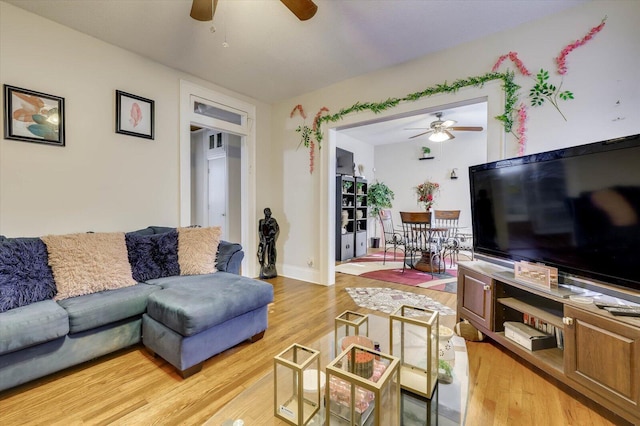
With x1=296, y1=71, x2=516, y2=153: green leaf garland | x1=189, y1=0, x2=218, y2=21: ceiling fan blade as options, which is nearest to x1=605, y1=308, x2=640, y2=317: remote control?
x1=296, y1=71, x2=516, y2=153: green leaf garland

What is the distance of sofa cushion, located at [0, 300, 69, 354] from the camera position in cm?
145

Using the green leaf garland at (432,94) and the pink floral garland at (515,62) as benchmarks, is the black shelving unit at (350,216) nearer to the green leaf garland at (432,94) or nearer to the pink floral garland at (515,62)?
the green leaf garland at (432,94)

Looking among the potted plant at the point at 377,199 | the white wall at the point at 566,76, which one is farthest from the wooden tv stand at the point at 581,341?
the potted plant at the point at 377,199

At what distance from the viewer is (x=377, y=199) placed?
23.1ft

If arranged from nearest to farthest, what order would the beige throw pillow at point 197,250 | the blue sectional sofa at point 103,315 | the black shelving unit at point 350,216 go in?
the blue sectional sofa at point 103,315 < the beige throw pillow at point 197,250 < the black shelving unit at point 350,216

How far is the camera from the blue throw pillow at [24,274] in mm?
1701

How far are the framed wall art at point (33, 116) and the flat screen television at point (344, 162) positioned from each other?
415cm

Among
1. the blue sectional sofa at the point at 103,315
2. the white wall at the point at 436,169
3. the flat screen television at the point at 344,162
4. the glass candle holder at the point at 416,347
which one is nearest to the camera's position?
the glass candle holder at the point at 416,347

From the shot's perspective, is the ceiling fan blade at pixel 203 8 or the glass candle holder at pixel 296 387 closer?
the glass candle holder at pixel 296 387

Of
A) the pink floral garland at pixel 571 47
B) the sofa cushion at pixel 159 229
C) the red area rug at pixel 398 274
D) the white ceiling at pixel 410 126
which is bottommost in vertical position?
the red area rug at pixel 398 274

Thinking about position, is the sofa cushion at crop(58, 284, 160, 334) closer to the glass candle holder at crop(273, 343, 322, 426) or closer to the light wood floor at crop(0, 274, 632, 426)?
the light wood floor at crop(0, 274, 632, 426)

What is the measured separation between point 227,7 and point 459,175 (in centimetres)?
589

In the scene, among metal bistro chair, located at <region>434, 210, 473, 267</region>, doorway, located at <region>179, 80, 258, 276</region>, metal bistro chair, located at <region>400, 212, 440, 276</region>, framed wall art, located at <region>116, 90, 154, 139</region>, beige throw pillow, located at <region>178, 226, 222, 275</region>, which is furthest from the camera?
metal bistro chair, located at <region>434, 210, 473, 267</region>

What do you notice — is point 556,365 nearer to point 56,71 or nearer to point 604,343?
point 604,343
